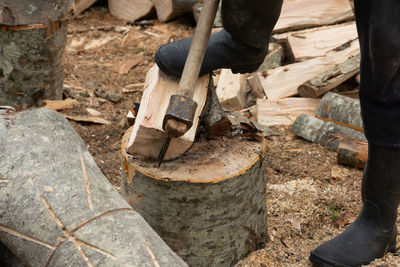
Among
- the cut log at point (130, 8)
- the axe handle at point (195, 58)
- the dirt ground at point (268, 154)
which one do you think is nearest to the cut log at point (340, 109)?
the dirt ground at point (268, 154)

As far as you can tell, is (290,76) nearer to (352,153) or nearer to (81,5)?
(352,153)

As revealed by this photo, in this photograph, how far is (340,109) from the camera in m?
3.73

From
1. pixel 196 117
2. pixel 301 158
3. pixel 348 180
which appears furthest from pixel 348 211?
pixel 196 117

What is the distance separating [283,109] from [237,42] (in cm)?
184

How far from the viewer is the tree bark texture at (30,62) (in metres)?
3.72

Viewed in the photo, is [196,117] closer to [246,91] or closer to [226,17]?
[226,17]

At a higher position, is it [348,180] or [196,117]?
[196,117]

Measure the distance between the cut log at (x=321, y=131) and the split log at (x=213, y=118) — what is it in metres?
1.29

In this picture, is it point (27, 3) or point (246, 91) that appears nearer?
point (27, 3)

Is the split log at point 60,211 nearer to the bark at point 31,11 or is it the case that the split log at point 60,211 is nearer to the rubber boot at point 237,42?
the rubber boot at point 237,42

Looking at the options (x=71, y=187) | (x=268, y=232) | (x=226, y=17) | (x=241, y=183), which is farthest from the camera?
(x=268, y=232)

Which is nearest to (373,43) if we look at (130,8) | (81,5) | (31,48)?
(31,48)

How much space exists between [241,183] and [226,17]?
0.74m

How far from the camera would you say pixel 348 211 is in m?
2.86
